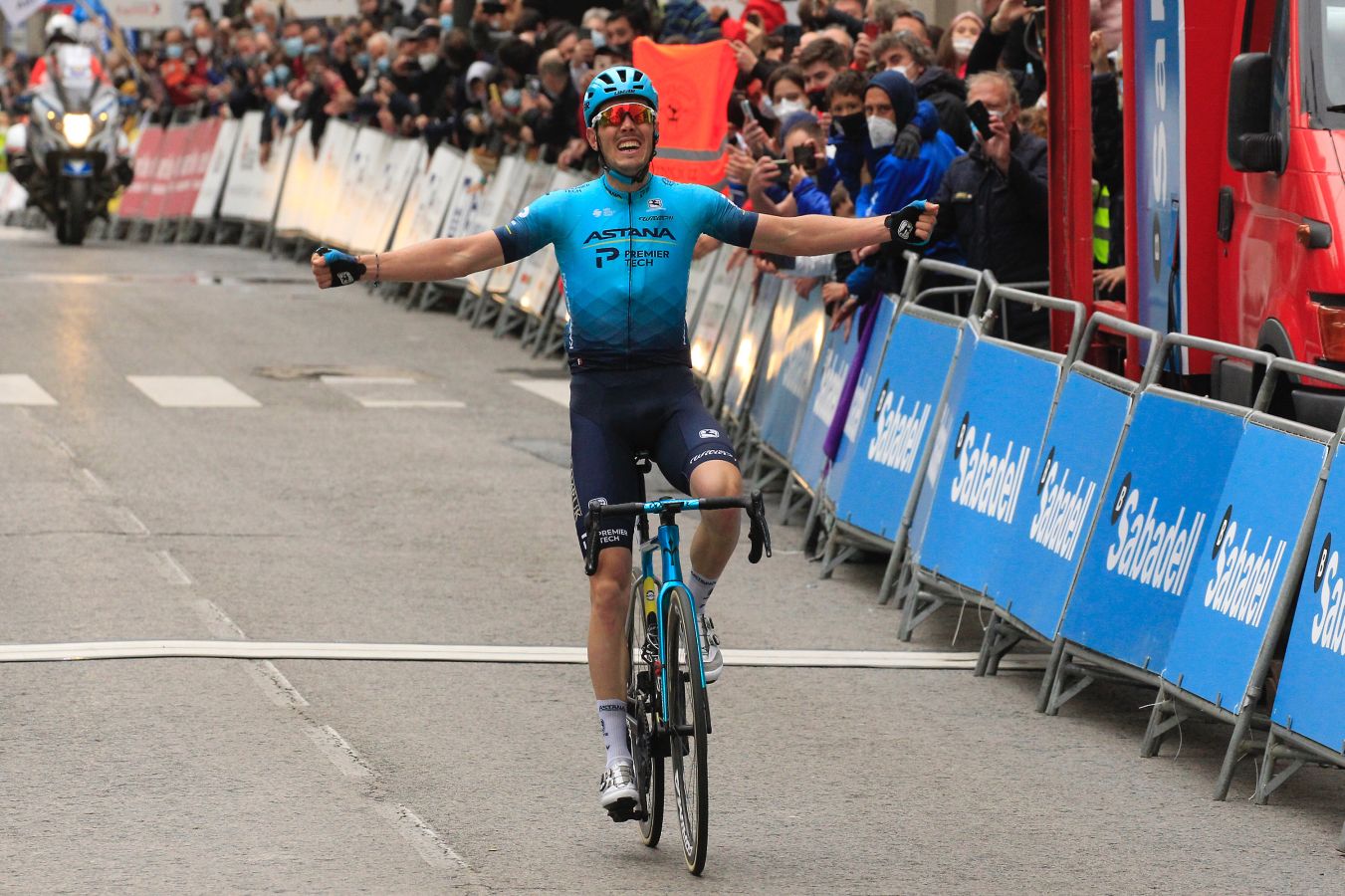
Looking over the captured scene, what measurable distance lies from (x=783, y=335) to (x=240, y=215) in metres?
20.3

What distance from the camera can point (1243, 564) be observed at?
26.5 feet

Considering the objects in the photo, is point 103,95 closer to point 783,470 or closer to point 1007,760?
point 783,470

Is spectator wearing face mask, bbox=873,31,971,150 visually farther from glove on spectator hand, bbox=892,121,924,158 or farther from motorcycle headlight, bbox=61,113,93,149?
motorcycle headlight, bbox=61,113,93,149

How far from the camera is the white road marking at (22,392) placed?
1702 cm

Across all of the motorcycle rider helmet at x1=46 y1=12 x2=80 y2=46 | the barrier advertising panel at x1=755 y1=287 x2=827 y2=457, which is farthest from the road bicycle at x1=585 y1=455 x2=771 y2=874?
the motorcycle rider helmet at x1=46 y1=12 x2=80 y2=46

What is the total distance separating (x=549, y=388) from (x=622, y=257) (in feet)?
37.8

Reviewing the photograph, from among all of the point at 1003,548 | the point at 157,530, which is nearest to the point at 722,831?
the point at 1003,548

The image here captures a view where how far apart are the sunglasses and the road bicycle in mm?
1116

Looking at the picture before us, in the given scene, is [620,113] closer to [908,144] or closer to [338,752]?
[338,752]

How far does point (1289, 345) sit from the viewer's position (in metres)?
9.70

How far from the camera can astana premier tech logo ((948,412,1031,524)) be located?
392 inches

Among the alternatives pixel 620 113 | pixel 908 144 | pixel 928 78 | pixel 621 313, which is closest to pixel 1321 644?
pixel 621 313

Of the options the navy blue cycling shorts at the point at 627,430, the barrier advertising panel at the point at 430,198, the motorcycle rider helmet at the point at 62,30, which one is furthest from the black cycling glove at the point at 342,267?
the motorcycle rider helmet at the point at 62,30

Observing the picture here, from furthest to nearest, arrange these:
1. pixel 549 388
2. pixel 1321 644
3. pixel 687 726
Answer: pixel 549 388 → pixel 1321 644 → pixel 687 726
